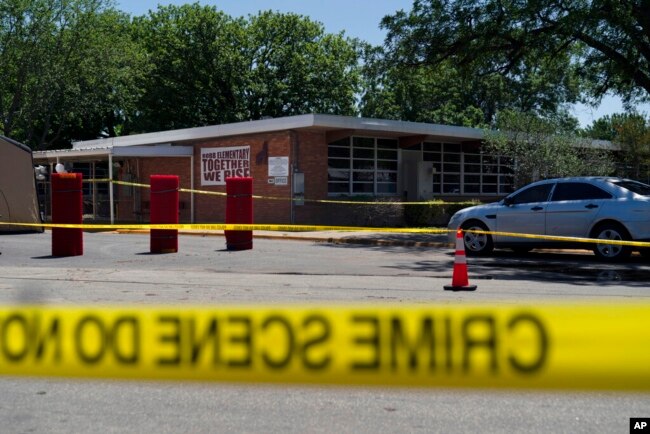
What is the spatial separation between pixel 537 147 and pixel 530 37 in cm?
634

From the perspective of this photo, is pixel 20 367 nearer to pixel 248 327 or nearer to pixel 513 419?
pixel 248 327

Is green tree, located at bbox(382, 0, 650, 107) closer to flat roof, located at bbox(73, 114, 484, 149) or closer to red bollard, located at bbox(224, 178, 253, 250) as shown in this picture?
flat roof, located at bbox(73, 114, 484, 149)

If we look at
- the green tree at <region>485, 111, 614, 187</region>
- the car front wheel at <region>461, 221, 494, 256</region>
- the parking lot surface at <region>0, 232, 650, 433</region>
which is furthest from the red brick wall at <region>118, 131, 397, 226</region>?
the car front wheel at <region>461, 221, 494, 256</region>

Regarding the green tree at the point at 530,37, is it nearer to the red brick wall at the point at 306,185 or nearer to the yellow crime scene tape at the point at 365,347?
the red brick wall at the point at 306,185

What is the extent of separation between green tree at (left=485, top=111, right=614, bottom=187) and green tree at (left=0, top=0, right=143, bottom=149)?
74.3 feet

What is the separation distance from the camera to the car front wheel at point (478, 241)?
14.9m

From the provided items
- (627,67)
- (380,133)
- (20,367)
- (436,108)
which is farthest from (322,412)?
(436,108)

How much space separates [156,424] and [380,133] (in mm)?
21305

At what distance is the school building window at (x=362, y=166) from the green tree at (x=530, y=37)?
474cm

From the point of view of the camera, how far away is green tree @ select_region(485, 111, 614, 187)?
23.8 metres

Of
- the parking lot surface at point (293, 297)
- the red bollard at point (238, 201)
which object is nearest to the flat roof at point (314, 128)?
the parking lot surface at point (293, 297)

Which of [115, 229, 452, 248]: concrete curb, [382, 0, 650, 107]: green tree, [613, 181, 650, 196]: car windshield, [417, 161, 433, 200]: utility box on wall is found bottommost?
[115, 229, 452, 248]: concrete curb

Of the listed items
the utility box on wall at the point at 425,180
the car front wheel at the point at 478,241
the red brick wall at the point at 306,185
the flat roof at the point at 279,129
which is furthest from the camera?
the utility box on wall at the point at 425,180

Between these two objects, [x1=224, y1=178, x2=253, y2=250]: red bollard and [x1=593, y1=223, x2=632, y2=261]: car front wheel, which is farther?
[x1=224, y1=178, x2=253, y2=250]: red bollard
